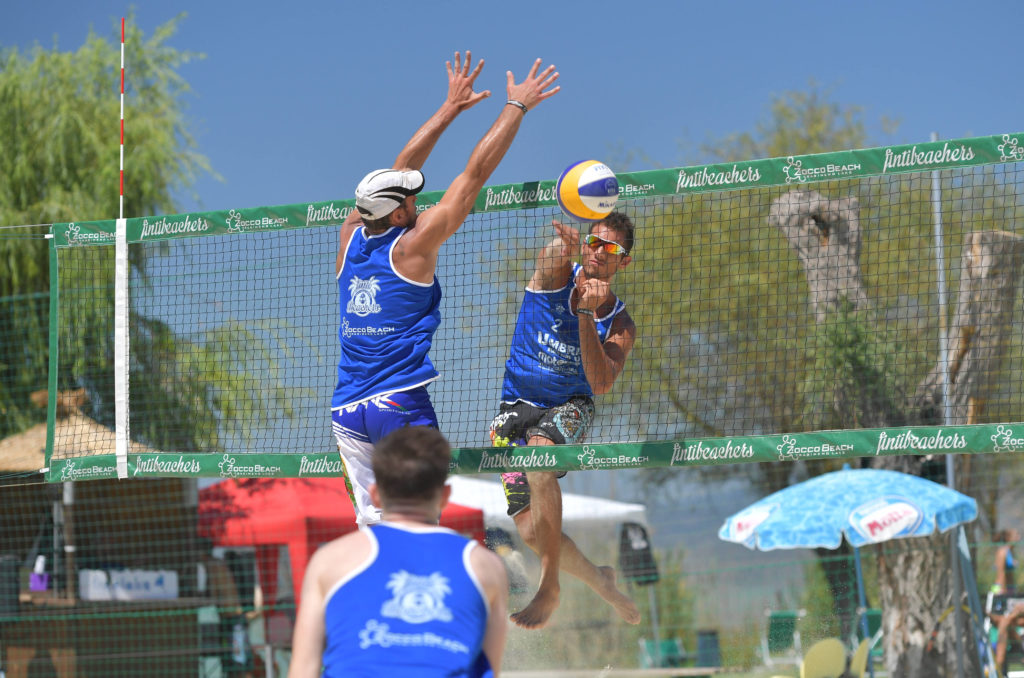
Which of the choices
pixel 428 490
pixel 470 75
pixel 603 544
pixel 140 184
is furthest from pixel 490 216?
pixel 603 544

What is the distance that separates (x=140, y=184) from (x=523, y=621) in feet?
38.9

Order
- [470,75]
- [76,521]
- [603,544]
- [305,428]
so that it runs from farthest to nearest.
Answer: [603,544]
[76,521]
[305,428]
[470,75]

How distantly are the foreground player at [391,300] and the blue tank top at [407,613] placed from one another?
2.13 metres

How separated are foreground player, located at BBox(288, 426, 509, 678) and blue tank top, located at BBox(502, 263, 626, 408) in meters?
2.84

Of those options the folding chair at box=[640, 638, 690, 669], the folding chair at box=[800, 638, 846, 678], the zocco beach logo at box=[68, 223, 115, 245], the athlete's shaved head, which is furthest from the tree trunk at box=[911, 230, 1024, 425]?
the folding chair at box=[640, 638, 690, 669]

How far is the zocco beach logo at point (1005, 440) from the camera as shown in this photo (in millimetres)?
5500

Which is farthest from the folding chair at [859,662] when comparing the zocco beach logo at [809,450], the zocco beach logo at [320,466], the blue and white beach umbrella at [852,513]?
the zocco beach logo at [320,466]

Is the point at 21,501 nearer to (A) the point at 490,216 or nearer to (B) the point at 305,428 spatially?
(B) the point at 305,428

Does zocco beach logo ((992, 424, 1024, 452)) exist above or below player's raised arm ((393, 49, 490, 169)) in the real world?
below

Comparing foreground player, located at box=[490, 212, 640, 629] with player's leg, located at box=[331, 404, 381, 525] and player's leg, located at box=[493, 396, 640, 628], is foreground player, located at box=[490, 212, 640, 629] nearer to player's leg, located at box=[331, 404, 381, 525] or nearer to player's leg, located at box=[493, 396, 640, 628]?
player's leg, located at box=[493, 396, 640, 628]

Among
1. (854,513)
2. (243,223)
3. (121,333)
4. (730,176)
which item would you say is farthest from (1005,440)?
(121,333)

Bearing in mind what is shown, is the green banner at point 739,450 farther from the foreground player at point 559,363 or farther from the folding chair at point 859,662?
the folding chair at point 859,662

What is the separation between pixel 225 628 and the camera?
39.7 ft

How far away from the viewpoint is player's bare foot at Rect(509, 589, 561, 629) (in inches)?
225
